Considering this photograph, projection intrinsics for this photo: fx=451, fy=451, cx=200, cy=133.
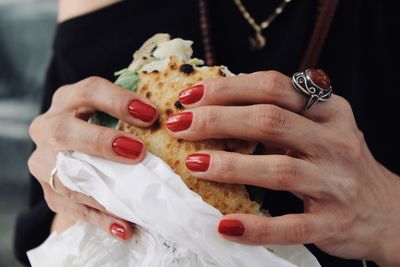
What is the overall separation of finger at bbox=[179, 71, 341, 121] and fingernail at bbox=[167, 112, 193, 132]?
0.02 meters

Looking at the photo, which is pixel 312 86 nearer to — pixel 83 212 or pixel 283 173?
pixel 283 173

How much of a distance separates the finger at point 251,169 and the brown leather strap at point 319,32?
44 centimetres

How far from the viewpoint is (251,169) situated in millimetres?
551

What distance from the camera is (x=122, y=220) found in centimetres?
64

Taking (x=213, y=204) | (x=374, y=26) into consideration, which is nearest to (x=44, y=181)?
(x=213, y=204)

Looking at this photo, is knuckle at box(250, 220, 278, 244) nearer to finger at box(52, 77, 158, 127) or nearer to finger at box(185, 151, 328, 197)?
finger at box(185, 151, 328, 197)

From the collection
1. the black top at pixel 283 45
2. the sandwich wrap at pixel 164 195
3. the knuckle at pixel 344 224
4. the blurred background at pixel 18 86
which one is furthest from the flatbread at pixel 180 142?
the blurred background at pixel 18 86

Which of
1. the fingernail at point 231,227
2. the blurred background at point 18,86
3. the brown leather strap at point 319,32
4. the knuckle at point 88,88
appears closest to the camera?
the fingernail at point 231,227

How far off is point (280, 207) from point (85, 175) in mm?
458

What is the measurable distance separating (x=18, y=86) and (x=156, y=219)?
139 cm

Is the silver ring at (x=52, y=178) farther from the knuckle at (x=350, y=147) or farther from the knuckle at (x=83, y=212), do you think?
the knuckle at (x=350, y=147)

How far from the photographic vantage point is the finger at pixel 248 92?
0.57 metres

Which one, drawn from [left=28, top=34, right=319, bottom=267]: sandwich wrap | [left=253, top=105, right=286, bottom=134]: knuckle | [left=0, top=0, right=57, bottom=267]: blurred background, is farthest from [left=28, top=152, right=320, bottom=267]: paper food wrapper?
[left=0, top=0, right=57, bottom=267]: blurred background

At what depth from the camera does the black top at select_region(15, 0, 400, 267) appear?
3.11 ft
